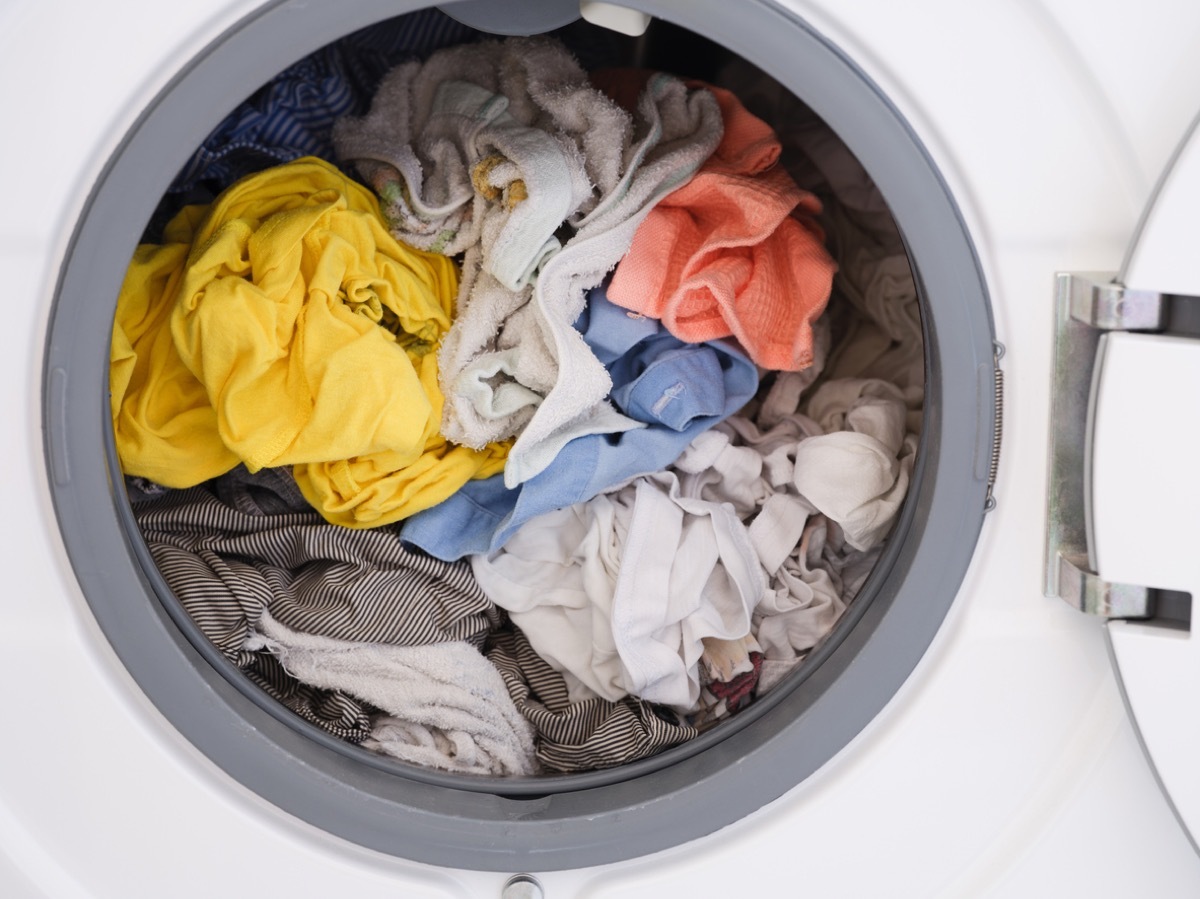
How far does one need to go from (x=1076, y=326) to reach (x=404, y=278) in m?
0.48

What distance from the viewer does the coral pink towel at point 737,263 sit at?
0.79 metres

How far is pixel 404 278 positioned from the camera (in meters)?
0.79

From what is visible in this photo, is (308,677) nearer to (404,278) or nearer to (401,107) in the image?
(404,278)

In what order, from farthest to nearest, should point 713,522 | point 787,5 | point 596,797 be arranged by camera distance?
point 713,522
point 596,797
point 787,5

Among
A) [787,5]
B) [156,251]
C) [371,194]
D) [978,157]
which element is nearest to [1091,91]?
[978,157]

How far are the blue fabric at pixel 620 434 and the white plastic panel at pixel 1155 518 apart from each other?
12.2 inches

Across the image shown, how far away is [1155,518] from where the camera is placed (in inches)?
24.1

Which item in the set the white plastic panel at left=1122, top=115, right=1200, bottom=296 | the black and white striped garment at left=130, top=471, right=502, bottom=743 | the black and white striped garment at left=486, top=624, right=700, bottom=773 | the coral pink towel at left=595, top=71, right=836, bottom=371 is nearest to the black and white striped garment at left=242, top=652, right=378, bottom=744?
the black and white striped garment at left=130, top=471, right=502, bottom=743

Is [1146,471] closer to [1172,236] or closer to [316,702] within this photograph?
[1172,236]

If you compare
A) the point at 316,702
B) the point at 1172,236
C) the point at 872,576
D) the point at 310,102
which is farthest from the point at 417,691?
the point at 1172,236

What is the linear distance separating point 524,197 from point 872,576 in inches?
15.2

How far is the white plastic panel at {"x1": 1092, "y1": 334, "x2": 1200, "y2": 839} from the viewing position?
0.60 meters

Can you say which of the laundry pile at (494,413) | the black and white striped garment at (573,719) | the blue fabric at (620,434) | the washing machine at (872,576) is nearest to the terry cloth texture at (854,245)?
the laundry pile at (494,413)

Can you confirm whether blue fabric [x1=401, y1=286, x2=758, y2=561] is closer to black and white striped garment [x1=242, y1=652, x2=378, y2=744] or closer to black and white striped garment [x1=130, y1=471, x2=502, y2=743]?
black and white striped garment [x1=130, y1=471, x2=502, y2=743]
